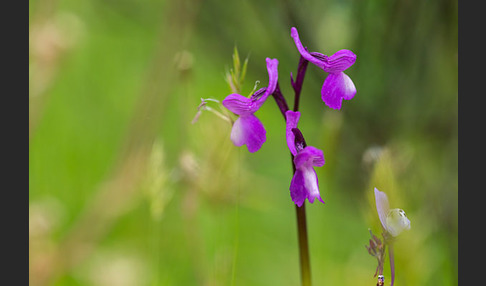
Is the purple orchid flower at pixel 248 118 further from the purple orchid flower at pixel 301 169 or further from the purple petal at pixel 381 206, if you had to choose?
the purple petal at pixel 381 206

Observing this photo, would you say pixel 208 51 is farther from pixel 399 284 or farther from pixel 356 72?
pixel 399 284

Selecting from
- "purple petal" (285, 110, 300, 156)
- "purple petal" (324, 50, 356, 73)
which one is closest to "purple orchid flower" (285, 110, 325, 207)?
"purple petal" (285, 110, 300, 156)

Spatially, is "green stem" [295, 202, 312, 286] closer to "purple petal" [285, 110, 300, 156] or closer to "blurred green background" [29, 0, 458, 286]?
"purple petal" [285, 110, 300, 156]

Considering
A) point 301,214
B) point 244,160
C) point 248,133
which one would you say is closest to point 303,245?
point 301,214

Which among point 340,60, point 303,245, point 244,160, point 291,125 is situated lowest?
point 303,245

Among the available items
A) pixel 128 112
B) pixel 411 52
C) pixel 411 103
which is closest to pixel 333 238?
pixel 411 103

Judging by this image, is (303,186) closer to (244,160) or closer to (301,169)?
(301,169)
